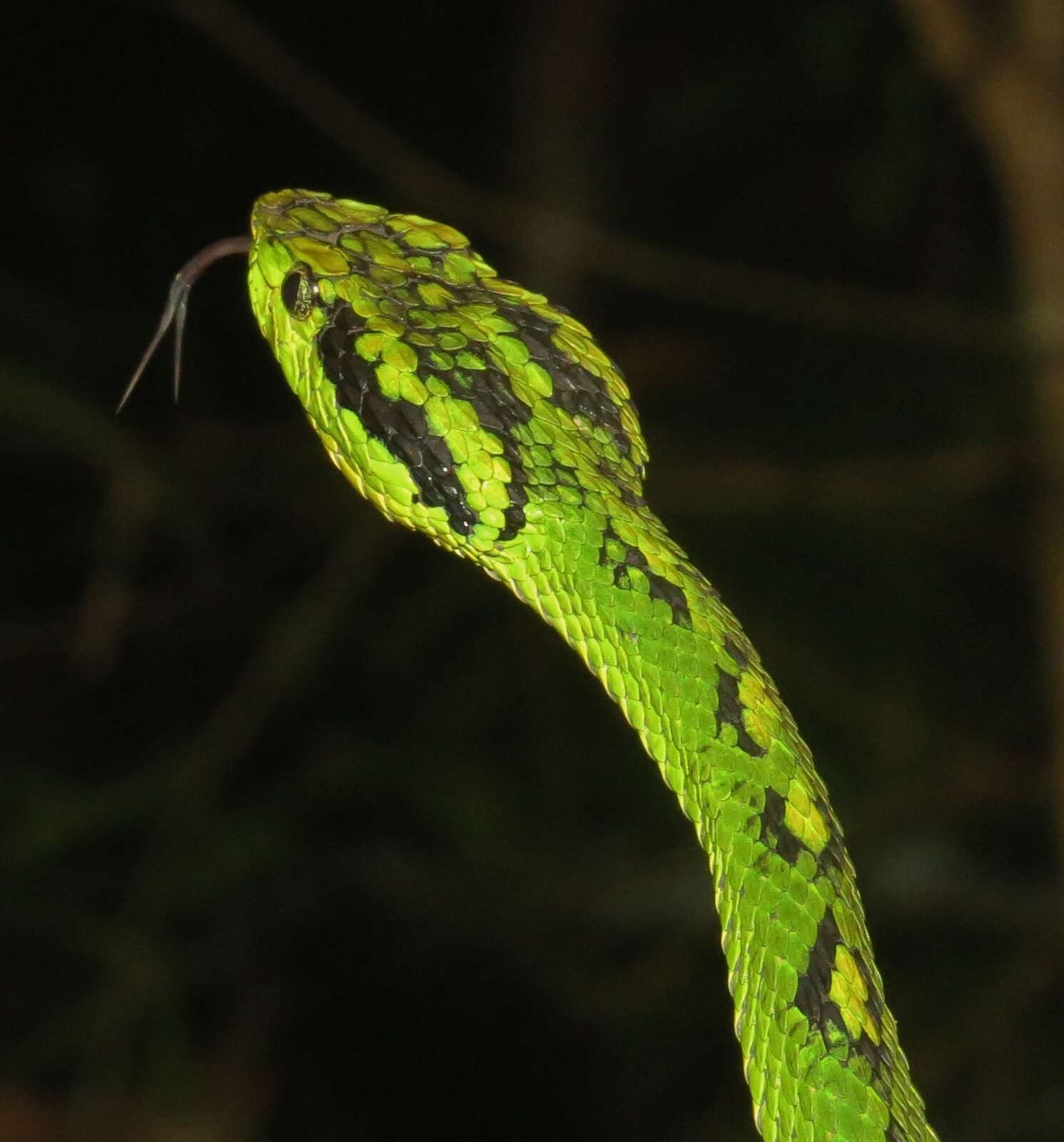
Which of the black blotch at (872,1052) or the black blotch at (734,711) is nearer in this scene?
the black blotch at (872,1052)

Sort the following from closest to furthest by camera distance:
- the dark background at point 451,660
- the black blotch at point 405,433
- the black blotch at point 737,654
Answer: the black blotch at point 737,654
the black blotch at point 405,433
the dark background at point 451,660

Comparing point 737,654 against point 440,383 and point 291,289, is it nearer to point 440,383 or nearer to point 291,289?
point 440,383

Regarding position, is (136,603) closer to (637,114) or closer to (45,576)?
(45,576)

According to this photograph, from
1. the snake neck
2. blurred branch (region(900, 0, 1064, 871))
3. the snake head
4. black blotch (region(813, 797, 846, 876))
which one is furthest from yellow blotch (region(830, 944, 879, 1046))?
blurred branch (region(900, 0, 1064, 871))

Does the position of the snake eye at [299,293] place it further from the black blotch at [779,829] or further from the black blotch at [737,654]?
the black blotch at [779,829]

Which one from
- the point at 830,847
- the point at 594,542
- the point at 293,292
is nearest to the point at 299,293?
the point at 293,292

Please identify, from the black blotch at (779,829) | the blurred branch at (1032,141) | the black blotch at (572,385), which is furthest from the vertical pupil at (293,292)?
the blurred branch at (1032,141)

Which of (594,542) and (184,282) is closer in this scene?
(594,542)
